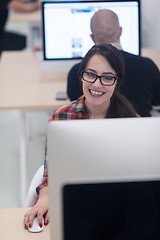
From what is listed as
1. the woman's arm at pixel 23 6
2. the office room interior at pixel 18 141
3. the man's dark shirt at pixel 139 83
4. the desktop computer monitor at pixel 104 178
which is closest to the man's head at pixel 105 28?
the man's dark shirt at pixel 139 83

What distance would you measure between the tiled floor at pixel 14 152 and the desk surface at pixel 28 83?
55 cm

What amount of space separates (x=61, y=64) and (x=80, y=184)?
80.2 inches

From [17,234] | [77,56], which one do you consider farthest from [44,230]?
[77,56]

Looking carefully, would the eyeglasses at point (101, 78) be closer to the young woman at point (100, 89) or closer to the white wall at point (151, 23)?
the young woman at point (100, 89)

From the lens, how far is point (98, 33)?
6.71ft

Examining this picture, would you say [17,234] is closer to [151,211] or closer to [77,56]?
[151,211]

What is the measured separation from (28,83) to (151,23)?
1.82m

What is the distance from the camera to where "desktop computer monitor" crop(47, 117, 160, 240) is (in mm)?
840

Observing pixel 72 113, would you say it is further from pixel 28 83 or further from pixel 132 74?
pixel 28 83

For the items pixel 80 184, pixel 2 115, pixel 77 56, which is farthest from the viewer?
pixel 2 115

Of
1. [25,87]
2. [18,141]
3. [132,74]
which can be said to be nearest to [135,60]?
[132,74]

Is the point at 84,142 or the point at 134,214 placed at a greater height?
the point at 84,142

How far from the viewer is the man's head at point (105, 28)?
1.99 meters

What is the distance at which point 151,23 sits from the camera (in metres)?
4.25
